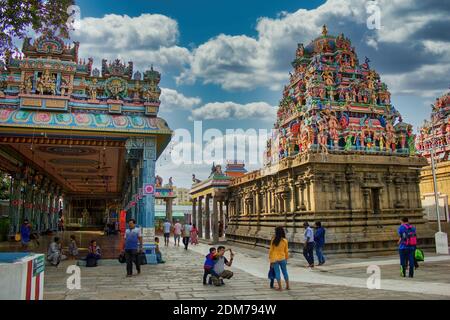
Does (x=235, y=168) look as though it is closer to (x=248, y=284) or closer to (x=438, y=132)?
(x=438, y=132)

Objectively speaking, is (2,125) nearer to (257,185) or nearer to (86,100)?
(86,100)

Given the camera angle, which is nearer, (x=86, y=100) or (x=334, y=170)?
(x=86, y=100)

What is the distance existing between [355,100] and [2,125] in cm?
1690

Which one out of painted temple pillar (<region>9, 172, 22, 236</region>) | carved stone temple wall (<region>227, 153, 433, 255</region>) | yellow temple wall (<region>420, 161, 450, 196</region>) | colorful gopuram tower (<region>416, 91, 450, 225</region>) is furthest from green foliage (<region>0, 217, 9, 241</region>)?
colorful gopuram tower (<region>416, 91, 450, 225</region>)

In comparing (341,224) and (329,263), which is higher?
(341,224)

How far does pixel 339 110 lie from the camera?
20.2 meters

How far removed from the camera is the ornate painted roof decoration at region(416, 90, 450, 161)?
3044 centimetres

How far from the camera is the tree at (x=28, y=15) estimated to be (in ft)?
29.3

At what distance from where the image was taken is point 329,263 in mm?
14328

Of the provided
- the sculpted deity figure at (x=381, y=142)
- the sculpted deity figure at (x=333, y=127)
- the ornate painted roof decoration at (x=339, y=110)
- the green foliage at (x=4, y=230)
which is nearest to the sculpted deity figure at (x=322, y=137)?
the ornate painted roof decoration at (x=339, y=110)

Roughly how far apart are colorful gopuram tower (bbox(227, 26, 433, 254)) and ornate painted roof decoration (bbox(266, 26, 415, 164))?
5 cm

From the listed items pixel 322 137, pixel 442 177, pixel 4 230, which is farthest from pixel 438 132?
pixel 4 230
